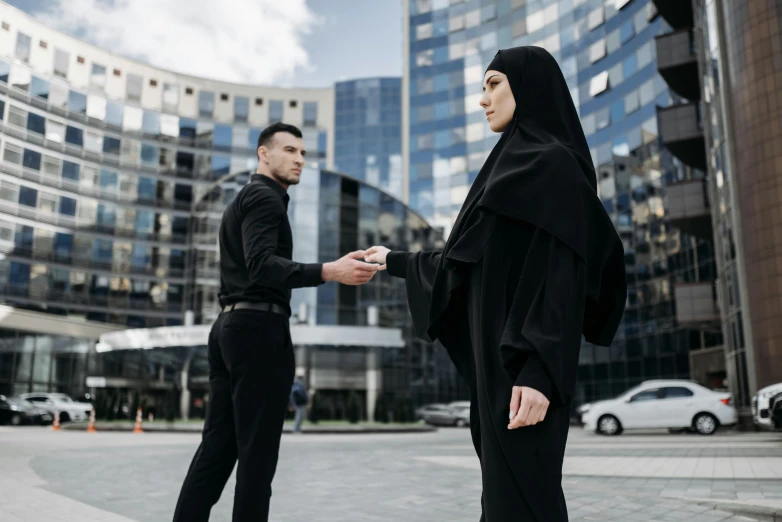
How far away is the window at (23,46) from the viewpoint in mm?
51594

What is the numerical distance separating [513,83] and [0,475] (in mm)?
8514

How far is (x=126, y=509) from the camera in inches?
229

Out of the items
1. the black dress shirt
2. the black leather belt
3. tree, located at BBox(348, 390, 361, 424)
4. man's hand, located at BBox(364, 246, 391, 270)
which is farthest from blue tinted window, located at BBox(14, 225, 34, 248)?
man's hand, located at BBox(364, 246, 391, 270)

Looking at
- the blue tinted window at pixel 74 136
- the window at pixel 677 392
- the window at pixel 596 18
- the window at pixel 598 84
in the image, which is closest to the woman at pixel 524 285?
the window at pixel 677 392

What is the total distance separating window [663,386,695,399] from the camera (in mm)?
20719

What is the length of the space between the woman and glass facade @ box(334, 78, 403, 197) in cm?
6977

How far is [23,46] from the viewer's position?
5191 centimetres

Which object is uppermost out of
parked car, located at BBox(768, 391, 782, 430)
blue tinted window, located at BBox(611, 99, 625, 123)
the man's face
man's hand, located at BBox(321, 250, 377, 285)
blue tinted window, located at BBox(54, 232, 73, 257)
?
blue tinted window, located at BBox(611, 99, 625, 123)

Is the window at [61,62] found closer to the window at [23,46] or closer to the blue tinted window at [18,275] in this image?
the window at [23,46]

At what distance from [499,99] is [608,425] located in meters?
21.1

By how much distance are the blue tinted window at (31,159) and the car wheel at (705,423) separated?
4824 cm

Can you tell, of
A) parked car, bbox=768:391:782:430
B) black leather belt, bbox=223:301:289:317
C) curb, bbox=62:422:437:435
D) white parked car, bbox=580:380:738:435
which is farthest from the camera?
curb, bbox=62:422:437:435

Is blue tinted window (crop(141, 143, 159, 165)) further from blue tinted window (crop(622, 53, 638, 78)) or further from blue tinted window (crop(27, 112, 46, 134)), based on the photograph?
blue tinted window (crop(622, 53, 638, 78))

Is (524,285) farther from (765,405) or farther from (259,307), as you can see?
(765,405)
